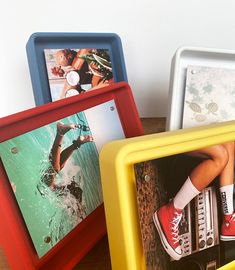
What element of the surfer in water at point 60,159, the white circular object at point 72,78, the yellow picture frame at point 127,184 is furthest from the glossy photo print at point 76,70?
the yellow picture frame at point 127,184

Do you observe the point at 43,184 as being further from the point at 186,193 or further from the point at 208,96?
the point at 208,96

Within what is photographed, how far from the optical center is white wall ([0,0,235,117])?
0.57 metres

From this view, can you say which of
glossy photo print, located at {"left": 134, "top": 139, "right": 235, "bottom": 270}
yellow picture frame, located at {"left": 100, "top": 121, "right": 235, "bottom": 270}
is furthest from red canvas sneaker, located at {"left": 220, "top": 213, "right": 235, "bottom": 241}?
yellow picture frame, located at {"left": 100, "top": 121, "right": 235, "bottom": 270}

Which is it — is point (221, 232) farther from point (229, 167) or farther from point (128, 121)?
point (128, 121)

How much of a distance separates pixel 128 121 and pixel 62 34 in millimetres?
183

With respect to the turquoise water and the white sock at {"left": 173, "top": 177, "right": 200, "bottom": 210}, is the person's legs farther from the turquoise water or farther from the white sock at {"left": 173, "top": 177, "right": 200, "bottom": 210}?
the turquoise water

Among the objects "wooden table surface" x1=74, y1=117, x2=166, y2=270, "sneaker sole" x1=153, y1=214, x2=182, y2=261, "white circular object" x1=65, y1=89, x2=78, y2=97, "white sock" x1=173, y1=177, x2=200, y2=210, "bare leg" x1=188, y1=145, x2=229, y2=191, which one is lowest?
"wooden table surface" x1=74, y1=117, x2=166, y2=270

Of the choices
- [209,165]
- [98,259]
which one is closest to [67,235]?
[98,259]

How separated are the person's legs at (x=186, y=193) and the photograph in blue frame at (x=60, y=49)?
0.82 ft

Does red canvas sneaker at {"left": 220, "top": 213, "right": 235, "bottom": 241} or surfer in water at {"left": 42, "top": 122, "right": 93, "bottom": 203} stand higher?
surfer in water at {"left": 42, "top": 122, "right": 93, "bottom": 203}

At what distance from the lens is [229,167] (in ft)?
1.28

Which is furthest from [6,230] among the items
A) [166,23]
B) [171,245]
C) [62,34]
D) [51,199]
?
[166,23]

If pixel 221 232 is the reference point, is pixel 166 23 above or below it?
above

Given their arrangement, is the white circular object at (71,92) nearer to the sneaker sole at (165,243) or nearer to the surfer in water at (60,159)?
the surfer in water at (60,159)
